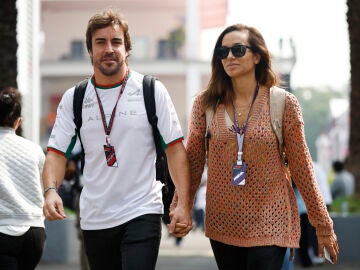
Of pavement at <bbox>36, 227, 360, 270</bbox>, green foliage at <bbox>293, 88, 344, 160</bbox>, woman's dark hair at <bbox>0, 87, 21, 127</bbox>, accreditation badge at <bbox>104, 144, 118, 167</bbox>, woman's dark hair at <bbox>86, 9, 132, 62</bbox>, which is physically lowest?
green foliage at <bbox>293, 88, 344, 160</bbox>

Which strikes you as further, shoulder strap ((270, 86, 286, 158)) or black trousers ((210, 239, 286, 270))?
shoulder strap ((270, 86, 286, 158))

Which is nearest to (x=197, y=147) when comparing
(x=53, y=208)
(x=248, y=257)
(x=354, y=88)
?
(x=248, y=257)

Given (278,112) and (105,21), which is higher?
(105,21)

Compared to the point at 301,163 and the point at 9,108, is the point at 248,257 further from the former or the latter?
the point at 9,108

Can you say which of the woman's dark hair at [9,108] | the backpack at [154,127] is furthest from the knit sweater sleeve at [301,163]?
the woman's dark hair at [9,108]

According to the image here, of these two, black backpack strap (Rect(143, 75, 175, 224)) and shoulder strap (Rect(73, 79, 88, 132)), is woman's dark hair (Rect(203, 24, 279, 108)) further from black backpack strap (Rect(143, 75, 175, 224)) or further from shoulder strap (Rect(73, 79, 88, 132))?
shoulder strap (Rect(73, 79, 88, 132))

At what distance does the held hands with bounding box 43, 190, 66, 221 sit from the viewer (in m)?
5.18

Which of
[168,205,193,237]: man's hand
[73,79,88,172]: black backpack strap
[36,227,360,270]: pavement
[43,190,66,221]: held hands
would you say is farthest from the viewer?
[36,227,360,270]: pavement

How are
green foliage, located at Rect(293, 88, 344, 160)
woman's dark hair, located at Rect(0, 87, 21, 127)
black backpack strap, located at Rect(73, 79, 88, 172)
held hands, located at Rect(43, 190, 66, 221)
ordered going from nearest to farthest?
held hands, located at Rect(43, 190, 66, 221), black backpack strap, located at Rect(73, 79, 88, 172), woman's dark hair, located at Rect(0, 87, 21, 127), green foliage, located at Rect(293, 88, 344, 160)

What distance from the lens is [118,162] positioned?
17.8 ft

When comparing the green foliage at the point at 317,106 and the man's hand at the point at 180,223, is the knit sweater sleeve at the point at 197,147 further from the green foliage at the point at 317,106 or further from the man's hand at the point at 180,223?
the green foliage at the point at 317,106

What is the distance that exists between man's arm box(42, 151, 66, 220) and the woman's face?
1.14m

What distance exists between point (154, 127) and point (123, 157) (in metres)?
0.26

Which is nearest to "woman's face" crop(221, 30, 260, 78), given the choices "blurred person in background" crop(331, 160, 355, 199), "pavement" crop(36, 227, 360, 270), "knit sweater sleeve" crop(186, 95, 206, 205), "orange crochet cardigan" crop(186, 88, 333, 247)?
"orange crochet cardigan" crop(186, 88, 333, 247)
